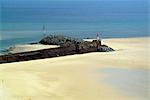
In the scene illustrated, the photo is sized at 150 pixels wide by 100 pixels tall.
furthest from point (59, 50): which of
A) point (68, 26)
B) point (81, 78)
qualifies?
point (68, 26)

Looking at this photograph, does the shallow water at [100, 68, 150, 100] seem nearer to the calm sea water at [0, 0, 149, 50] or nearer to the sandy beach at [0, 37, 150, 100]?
the sandy beach at [0, 37, 150, 100]

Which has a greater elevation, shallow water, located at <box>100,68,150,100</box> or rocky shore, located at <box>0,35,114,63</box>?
rocky shore, located at <box>0,35,114,63</box>

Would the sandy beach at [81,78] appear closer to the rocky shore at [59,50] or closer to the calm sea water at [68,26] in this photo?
the rocky shore at [59,50]

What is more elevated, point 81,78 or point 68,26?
point 68,26

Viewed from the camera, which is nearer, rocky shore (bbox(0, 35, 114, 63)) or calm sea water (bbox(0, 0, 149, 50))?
rocky shore (bbox(0, 35, 114, 63))

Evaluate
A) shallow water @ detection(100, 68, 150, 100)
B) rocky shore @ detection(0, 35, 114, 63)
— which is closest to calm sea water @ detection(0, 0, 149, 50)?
rocky shore @ detection(0, 35, 114, 63)

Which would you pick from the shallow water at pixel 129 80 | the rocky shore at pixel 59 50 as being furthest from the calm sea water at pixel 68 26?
the shallow water at pixel 129 80

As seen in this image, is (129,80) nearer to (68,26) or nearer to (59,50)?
(59,50)

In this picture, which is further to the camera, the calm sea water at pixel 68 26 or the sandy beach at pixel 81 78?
the calm sea water at pixel 68 26
